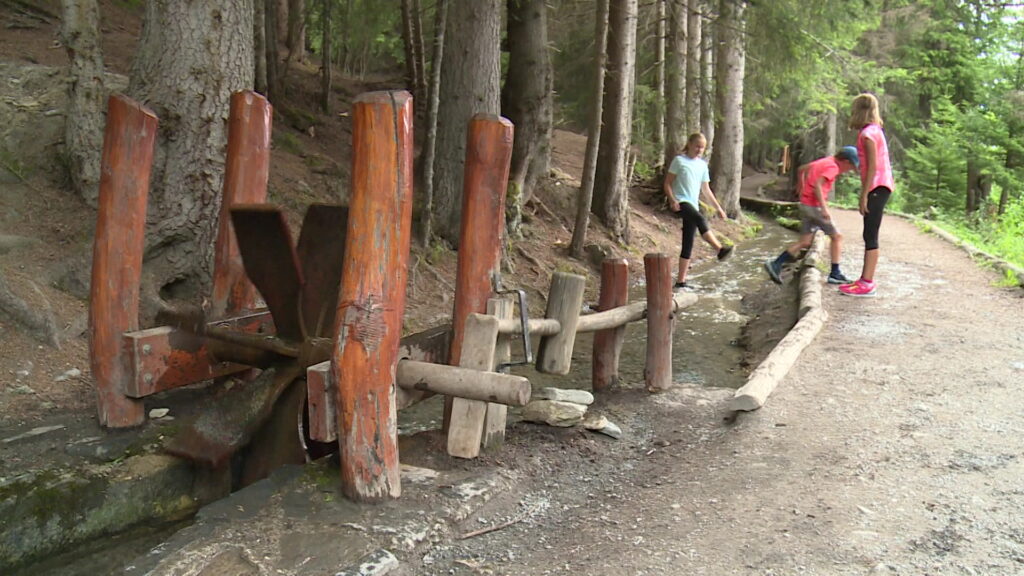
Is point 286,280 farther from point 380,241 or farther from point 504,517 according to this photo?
point 504,517

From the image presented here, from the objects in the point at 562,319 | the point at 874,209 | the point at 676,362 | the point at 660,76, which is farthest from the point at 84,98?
the point at 660,76

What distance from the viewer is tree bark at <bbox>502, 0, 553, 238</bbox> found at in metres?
13.0

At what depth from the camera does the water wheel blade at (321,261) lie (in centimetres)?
553

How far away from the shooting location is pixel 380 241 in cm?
405

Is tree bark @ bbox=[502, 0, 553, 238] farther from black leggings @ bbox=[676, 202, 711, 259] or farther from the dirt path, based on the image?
the dirt path

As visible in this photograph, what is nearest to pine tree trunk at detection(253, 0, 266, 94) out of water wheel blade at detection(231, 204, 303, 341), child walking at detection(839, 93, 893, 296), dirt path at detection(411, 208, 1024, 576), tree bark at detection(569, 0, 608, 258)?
tree bark at detection(569, 0, 608, 258)

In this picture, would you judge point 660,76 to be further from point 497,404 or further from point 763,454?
point 497,404

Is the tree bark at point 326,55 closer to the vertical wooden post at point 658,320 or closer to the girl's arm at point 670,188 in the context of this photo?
the girl's arm at point 670,188

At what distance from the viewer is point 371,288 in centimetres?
405

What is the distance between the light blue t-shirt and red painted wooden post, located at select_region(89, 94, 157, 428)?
6537 millimetres

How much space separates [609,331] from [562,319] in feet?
3.99

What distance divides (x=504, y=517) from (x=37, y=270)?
480 centimetres

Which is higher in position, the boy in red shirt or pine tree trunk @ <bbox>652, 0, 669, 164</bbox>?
pine tree trunk @ <bbox>652, 0, 669, 164</bbox>

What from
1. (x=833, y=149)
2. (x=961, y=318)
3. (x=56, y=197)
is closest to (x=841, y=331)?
(x=961, y=318)
